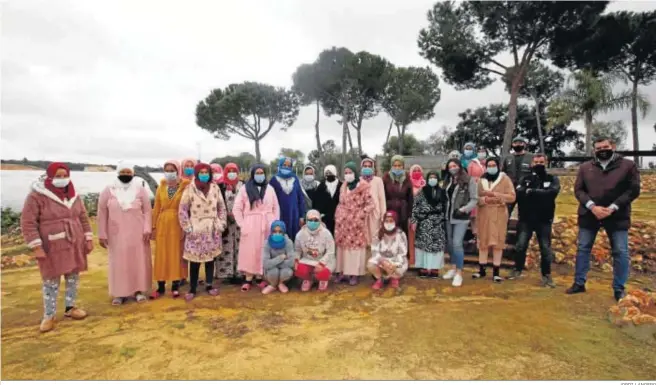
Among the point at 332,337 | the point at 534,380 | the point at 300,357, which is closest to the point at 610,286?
the point at 534,380

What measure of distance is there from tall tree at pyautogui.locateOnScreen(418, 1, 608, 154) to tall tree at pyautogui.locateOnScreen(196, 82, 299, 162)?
13.3 metres

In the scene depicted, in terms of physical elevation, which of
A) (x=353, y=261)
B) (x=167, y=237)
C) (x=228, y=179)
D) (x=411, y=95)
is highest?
(x=411, y=95)

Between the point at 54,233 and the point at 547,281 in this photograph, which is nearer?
the point at 54,233

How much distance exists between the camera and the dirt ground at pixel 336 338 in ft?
7.93

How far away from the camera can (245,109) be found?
2356cm

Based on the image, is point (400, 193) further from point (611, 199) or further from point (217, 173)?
point (217, 173)

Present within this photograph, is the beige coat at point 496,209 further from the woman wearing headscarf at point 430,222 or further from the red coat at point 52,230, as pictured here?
the red coat at point 52,230

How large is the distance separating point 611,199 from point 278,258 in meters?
3.35

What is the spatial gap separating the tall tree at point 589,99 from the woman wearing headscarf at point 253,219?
16223mm

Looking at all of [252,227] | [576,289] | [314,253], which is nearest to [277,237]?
[252,227]

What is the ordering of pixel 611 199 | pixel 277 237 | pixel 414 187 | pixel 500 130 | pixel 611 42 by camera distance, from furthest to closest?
1. pixel 500 130
2. pixel 611 42
3. pixel 414 187
4. pixel 277 237
5. pixel 611 199

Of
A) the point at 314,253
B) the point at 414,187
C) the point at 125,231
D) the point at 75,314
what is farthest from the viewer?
the point at 414,187

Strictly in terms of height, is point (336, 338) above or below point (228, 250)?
below

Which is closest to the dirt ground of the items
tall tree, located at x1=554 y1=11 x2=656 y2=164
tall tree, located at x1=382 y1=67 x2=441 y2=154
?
tall tree, located at x1=554 y1=11 x2=656 y2=164
